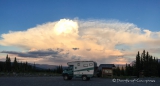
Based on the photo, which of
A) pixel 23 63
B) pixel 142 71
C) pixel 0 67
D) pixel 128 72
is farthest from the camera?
pixel 23 63

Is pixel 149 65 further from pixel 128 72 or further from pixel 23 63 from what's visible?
pixel 23 63

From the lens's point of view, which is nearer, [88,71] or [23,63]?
[88,71]

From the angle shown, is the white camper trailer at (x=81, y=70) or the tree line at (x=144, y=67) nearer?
the white camper trailer at (x=81, y=70)

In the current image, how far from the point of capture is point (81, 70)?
38062mm

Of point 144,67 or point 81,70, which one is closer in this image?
point 81,70

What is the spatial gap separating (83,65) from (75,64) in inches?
67.0

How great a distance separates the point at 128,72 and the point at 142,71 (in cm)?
1265

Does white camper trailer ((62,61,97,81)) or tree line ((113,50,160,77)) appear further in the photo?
tree line ((113,50,160,77))

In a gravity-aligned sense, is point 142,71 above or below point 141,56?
below

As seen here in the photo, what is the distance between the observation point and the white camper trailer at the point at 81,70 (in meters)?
37.6

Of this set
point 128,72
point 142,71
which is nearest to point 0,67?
point 128,72

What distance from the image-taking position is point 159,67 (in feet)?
262

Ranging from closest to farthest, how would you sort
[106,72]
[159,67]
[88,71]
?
1. [88,71]
2. [106,72]
3. [159,67]

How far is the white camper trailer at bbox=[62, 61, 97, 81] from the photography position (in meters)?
37.6
